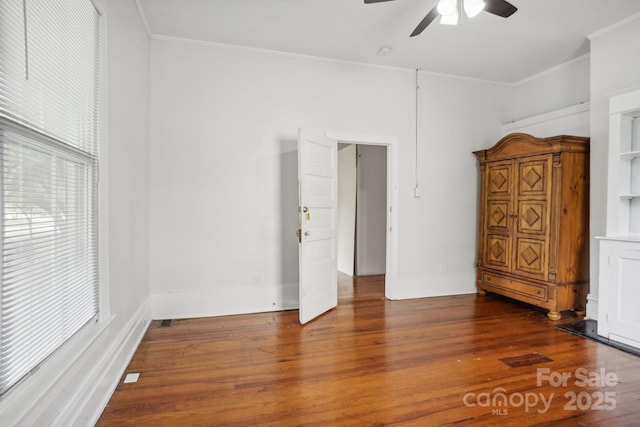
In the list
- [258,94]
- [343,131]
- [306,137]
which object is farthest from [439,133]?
[258,94]

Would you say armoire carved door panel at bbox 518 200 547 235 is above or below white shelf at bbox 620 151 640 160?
below

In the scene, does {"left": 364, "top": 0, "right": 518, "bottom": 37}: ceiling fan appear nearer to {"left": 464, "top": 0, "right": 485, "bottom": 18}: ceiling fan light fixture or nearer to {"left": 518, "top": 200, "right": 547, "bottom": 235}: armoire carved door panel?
{"left": 464, "top": 0, "right": 485, "bottom": 18}: ceiling fan light fixture

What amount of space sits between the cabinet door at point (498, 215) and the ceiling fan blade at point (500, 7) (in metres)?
2.00

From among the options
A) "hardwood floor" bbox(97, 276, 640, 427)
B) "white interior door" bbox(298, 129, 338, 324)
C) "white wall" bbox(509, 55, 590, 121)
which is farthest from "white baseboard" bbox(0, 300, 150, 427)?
"white wall" bbox(509, 55, 590, 121)

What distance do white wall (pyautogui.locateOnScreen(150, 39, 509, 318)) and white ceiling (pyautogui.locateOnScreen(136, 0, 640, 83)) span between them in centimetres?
26

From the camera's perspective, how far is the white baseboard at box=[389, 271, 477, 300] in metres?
4.43

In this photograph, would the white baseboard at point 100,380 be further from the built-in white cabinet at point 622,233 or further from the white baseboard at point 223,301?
the built-in white cabinet at point 622,233

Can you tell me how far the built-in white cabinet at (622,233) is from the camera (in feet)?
9.50

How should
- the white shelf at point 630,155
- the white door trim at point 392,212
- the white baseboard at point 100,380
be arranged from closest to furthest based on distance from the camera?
the white baseboard at point 100,380, the white shelf at point 630,155, the white door trim at point 392,212

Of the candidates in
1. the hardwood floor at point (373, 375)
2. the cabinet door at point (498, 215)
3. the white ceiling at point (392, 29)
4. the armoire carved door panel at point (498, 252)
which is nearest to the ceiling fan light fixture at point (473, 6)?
the white ceiling at point (392, 29)

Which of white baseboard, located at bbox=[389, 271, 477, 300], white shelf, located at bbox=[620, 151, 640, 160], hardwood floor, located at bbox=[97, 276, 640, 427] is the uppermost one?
white shelf, located at bbox=[620, 151, 640, 160]

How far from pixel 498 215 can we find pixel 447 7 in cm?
270

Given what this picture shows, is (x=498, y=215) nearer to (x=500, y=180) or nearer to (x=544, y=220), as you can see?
(x=500, y=180)

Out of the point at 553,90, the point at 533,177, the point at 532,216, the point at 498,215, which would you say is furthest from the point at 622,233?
the point at 553,90
